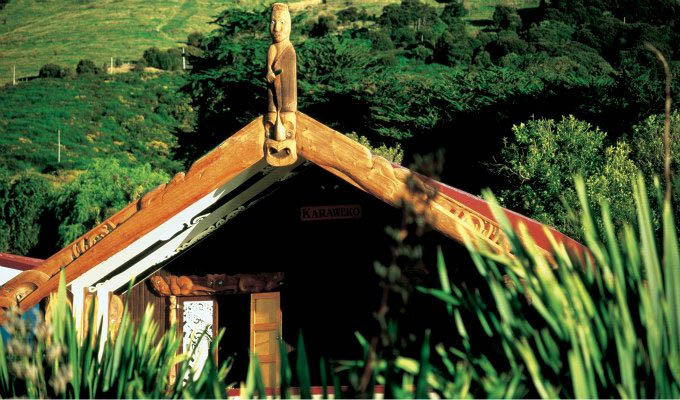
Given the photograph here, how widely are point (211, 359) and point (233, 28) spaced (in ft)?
159

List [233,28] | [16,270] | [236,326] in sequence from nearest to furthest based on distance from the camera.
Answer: [236,326], [16,270], [233,28]

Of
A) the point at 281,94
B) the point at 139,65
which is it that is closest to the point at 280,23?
the point at 281,94

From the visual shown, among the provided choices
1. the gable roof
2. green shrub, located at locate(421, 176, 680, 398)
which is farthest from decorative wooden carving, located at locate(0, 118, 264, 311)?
green shrub, located at locate(421, 176, 680, 398)

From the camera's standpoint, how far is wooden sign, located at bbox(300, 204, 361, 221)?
10.9m

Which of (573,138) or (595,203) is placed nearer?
(595,203)

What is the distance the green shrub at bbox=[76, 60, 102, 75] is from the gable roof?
72.4 meters

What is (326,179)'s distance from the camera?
10805mm

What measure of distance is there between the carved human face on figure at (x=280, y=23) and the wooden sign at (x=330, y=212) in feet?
9.99

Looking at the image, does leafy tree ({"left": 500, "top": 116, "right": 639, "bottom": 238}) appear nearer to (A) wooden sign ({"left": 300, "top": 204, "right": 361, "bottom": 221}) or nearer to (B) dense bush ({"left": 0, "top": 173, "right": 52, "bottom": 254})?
(A) wooden sign ({"left": 300, "top": 204, "right": 361, "bottom": 221})

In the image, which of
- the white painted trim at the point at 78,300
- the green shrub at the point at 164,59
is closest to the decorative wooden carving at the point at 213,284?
the white painted trim at the point at 78,300

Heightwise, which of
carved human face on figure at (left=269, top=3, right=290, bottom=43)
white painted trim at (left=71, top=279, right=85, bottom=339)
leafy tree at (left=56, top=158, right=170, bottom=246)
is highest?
carved human face on figure at (left=269, top=3, right=290, bottom=43)

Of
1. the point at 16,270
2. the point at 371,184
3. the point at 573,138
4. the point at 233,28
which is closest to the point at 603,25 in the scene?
the point at 233,28

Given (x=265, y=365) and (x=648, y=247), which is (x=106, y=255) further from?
(x=648, y=247)

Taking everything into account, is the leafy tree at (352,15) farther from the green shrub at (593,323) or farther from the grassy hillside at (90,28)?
the green shrub at (593,323)
